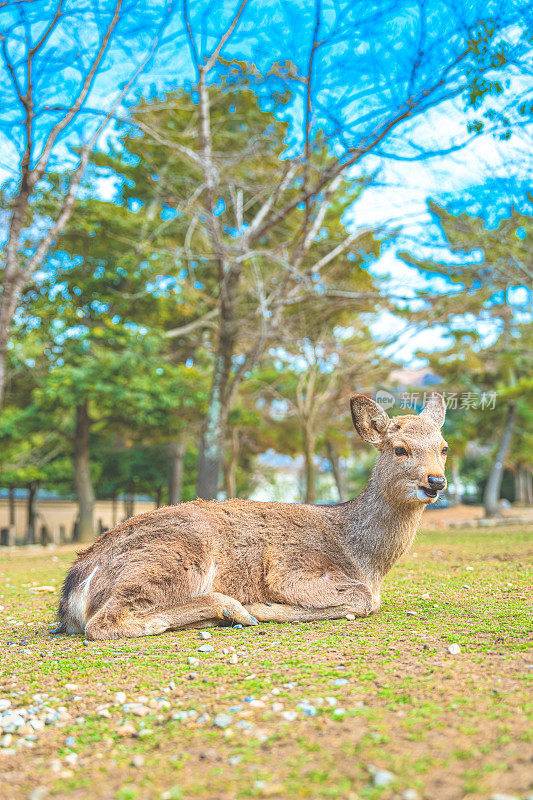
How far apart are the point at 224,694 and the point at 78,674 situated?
41.6 inches

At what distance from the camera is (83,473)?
1984 centimetres

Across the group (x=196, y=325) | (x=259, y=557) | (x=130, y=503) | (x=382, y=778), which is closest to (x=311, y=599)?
(x=259, y=557)

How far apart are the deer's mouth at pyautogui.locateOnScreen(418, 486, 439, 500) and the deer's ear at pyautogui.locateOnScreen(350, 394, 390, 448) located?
680 mm

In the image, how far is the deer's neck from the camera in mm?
5426

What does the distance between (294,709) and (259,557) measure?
2340 millimetres

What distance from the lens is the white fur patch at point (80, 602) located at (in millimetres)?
4996

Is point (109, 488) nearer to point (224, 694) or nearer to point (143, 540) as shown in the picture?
point (143, 540)

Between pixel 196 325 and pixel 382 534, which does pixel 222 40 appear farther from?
pixel 382 534

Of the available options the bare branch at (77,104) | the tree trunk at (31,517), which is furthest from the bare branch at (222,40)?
the tree trunk at (31,517)

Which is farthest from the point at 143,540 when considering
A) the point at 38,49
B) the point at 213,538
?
the point at 38,49

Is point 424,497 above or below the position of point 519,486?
above

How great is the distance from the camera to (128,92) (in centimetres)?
1129

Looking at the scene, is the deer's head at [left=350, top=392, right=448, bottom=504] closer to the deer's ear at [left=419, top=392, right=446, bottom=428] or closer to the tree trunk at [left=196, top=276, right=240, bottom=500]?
the deer's ear at [left=419, top=392, right=446, bottom=428]

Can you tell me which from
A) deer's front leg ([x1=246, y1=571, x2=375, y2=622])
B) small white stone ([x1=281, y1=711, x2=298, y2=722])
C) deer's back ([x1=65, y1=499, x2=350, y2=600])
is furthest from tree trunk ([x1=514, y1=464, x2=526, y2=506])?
small white stone ([x1=281, y1=711, x2=298, y2=722])
